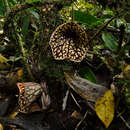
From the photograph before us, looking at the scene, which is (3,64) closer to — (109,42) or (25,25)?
(25,25)

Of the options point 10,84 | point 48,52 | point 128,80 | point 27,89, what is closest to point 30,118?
point 27,89

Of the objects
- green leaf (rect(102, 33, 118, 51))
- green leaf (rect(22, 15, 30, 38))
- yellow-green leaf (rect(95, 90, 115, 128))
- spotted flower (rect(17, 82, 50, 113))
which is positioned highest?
green leaf (rect(22, 15, 30, 38))

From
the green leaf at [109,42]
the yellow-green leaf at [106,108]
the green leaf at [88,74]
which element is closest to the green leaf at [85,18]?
the green leaf at [109,42]

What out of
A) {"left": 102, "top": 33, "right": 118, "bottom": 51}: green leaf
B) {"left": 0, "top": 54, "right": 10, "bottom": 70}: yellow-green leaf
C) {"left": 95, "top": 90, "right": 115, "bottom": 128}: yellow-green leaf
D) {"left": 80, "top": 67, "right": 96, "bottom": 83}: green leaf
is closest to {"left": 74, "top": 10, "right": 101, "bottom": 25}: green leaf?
{"left": 102, "top": 33, "right": 118, "bottom": 51}: green leaf

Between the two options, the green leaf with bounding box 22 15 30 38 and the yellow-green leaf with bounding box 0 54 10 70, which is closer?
the green leaf with bounding box 22 15 30 38

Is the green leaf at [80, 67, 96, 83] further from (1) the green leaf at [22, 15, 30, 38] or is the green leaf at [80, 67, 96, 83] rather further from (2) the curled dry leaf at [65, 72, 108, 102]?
(1) the green leaf at [22, 15, 30, 38]

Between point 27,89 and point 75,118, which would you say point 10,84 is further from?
point 75,118
